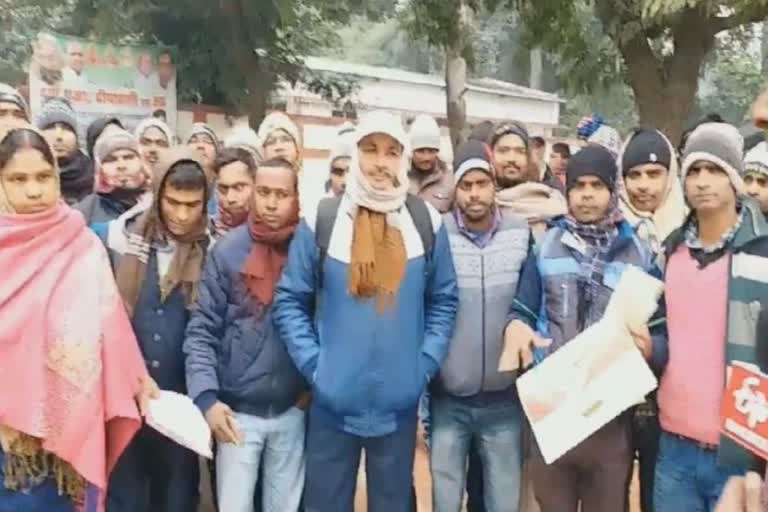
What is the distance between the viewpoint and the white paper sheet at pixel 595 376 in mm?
3270

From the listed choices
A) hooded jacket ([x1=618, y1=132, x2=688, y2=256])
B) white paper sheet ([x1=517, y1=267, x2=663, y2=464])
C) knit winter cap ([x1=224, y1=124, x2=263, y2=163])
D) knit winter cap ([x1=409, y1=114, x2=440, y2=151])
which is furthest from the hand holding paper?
knit winter cap ([x1=224, y1=124, x2=263, y2=163])

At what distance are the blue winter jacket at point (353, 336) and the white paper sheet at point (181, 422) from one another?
0.40m

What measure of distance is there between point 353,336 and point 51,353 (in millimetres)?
992

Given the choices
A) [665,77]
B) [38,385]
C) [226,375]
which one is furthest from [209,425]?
[665,77]

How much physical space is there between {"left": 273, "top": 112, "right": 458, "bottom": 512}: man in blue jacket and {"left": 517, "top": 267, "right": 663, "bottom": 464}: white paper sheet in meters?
0.44

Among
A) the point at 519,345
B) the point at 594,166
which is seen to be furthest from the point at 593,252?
the point at 519,345

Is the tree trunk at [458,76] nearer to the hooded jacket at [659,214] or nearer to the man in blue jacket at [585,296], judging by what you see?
the hooded jacket at [659,214]

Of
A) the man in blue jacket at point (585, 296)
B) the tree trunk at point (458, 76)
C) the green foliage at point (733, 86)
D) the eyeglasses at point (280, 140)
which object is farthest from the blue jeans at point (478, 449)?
the green foliage at point (733, 86)

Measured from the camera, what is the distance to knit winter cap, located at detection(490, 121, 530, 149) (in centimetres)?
454

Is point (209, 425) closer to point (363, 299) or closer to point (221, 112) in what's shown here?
point (363, 299)

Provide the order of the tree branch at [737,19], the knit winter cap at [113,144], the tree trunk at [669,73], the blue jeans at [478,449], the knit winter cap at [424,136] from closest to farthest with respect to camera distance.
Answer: the blue jeans at [478,449] → the knit winter cap at [113,144] → the knit winter cap at [424,136] → the tree branch at [737,19] → the tree trunk at [669,73]

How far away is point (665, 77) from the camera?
34.2 feet

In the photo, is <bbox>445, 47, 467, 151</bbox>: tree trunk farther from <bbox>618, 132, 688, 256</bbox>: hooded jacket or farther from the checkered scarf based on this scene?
the checkered scarf

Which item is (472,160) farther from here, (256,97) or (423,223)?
(256,97)
